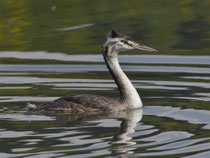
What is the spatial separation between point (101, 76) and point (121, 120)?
4.24 meters

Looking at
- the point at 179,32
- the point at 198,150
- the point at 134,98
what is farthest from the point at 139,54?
the point at 198,150

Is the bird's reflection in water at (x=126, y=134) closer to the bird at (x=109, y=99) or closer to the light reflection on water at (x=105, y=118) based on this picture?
the light reflection on water at (x=105, y=118)

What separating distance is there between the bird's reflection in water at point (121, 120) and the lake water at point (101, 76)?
2 centimetres

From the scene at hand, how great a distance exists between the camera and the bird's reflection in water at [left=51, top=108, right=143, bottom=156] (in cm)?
1264

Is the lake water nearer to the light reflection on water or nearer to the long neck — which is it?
the light reflection on water

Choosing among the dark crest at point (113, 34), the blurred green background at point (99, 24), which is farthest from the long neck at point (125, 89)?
the blurred green background at point (99, 24)

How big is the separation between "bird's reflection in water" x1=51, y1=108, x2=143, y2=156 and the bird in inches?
7.3

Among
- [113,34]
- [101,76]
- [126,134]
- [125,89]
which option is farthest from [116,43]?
[101,76]

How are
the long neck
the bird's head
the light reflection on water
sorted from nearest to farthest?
1. the light reflection on water
2. the long neck
3. the bird's head

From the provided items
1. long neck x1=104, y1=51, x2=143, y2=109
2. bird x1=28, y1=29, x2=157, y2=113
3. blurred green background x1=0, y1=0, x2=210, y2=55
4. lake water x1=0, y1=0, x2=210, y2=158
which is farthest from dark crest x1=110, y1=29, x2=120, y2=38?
blurred green background x1=0, y1=0, x2=210, y2=55

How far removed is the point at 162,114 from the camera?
14.9 metres

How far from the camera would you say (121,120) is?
14.9 meters

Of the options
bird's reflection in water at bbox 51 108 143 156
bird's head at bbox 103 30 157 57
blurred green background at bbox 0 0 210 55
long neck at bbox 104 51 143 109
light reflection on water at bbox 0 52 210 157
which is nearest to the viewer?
light reflection on water at bbox 0 52 210 157

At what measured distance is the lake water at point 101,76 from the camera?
12656 millimetres
